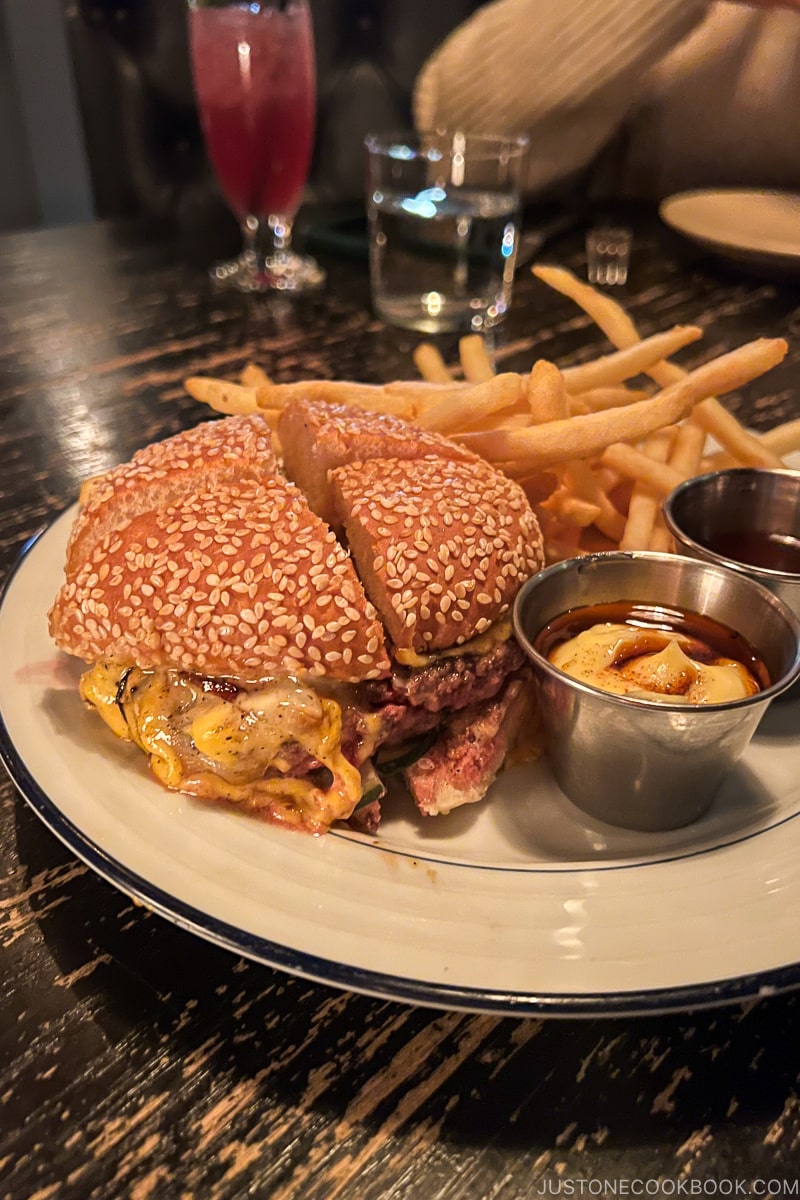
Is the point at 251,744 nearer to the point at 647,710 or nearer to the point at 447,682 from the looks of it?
the point at 447,682

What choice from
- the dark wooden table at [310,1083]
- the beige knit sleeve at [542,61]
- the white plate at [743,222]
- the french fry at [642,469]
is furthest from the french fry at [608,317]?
the beige knit sleeve at [542,61]

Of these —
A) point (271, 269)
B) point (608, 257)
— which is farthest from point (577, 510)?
point (608, 257)

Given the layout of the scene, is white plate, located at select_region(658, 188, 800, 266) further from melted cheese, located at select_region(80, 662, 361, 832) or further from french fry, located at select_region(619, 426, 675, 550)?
melted cheese, located at select_region(80, 662, 361, 832)

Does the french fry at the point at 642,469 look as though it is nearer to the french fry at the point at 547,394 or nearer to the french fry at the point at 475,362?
the french fry at the point at 547,394

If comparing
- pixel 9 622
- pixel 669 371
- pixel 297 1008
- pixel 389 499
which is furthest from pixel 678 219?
pixel 297 1008

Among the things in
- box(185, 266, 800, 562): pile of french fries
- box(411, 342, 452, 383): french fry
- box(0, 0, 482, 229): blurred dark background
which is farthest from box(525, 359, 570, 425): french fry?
box(0, 0, 482, 229): blurred dark background

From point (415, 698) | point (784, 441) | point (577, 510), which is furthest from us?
point (784, 441)
